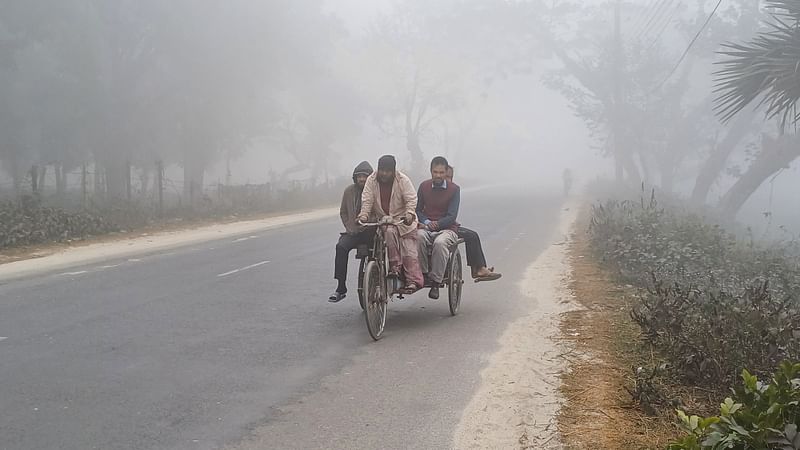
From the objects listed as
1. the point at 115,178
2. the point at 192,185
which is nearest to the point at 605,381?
the point at 192,185

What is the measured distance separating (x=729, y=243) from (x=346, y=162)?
65.4 m

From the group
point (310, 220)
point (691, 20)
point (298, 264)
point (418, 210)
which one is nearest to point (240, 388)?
point (418, 210)

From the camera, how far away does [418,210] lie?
9.17 m

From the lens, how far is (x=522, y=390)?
5.91m

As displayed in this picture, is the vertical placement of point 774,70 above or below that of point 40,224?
above

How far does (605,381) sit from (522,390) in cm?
74

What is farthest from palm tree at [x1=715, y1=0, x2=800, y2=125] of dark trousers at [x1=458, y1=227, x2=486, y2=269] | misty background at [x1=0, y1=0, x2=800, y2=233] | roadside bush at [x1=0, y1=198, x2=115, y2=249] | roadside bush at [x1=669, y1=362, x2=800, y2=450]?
roadside bush at [x1=0, y1=198, x2=115, y2=249]

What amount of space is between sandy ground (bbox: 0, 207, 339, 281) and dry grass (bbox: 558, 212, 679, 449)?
338 inches

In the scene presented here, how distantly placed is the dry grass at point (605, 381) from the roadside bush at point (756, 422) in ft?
3.36

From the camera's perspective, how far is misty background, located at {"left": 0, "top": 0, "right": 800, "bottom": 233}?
997 inches

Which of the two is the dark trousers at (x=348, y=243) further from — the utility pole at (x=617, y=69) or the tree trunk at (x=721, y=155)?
the utility pole at (x=617, y=69)

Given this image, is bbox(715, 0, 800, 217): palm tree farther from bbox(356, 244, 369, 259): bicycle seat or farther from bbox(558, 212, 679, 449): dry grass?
bbox(356, 244, 369, 259): bicycle seat

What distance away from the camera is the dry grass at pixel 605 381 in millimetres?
4816

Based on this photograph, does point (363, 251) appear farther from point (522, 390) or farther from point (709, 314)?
point (709, 314)
